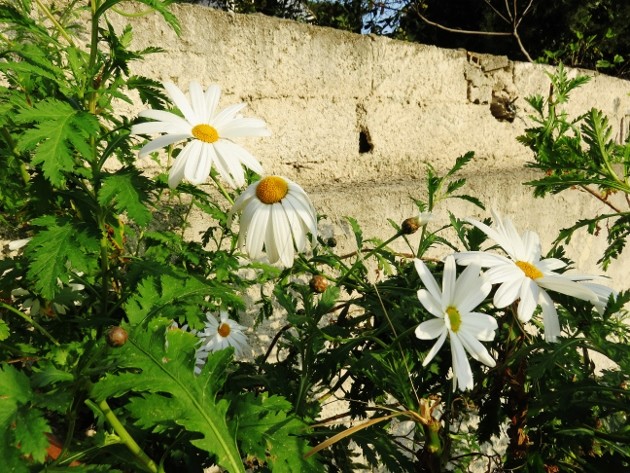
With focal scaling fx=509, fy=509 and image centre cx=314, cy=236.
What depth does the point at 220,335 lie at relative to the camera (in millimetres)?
1468

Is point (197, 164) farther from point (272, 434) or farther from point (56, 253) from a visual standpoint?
point (272, 434)

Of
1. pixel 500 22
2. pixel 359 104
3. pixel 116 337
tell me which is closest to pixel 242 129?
pixel 116 337

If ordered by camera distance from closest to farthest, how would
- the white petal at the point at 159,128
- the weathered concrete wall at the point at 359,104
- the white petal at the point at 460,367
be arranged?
the white petal at the point at 460,367
the white petal at the point at 159,128
the weathered concrete wall at the point at 359,104

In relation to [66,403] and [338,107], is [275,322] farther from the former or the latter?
[66,403]

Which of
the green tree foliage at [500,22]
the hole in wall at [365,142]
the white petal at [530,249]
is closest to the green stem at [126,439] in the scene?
the white petal at [530,249]

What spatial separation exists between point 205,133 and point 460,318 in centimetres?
54

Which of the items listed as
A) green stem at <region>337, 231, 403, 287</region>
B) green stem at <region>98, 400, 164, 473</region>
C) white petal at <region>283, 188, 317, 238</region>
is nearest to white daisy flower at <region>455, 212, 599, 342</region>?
green stem at <region>337, 231, 403, 287</region>

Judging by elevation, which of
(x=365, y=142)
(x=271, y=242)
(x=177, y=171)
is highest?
(x=365, y=142)

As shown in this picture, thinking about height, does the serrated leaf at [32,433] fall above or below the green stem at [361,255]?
below

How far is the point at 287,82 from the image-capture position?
200cm

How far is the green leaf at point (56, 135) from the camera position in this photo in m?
0.79

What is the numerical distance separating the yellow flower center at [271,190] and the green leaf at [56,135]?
289 millimetres

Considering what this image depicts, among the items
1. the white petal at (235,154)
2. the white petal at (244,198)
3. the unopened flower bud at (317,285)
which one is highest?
→ the white petal at (235,154)

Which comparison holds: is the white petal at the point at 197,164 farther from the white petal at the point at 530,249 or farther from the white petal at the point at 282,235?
the white petal at the point at 530,249
